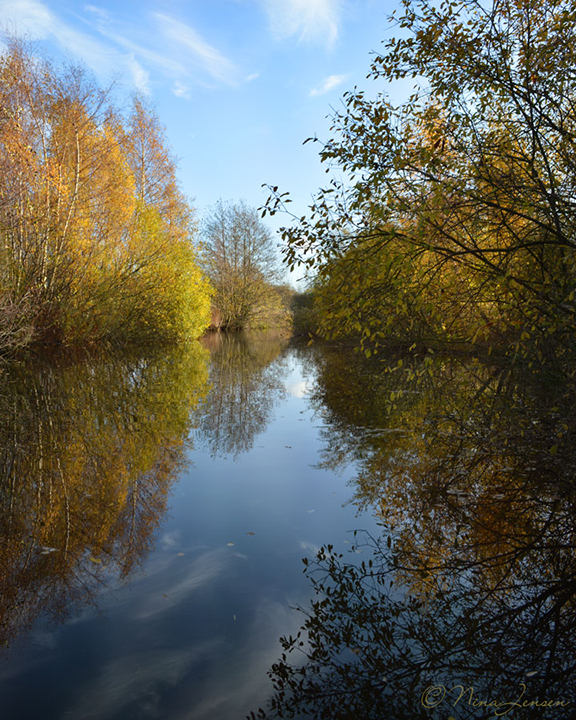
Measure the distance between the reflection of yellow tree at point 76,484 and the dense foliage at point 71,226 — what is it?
3.93m

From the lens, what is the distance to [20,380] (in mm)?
11609

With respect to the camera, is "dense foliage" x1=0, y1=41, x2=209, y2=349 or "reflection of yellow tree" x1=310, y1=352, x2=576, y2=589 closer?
"reflection of yellow tree" x1=310, y1=352, x2=576, y2=589

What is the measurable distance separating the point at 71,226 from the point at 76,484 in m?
14.9

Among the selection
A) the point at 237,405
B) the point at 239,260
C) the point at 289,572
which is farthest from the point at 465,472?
the point at 239,260

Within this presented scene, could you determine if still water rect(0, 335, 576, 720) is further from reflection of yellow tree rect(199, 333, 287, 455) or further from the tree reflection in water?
reflection of yellow tree rect(199, 333, 287, 455)

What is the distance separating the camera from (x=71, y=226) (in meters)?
17.5

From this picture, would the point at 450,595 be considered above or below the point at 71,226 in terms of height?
below

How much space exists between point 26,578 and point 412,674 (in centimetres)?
249

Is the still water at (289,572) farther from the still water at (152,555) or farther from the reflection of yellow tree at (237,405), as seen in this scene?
the reflection of yellow tree at (237,405)

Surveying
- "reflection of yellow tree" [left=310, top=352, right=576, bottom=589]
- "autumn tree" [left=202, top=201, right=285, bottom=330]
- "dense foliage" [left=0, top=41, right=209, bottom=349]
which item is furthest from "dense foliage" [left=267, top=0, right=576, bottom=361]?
"autumn tree" [left=202, top=201, right=285, bottom=330]

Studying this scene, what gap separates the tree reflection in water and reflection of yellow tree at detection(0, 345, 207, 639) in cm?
155

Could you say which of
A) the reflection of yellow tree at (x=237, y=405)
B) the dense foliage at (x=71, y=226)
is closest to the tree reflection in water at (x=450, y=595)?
the reflection of yellow tree at (x=237, y=405)

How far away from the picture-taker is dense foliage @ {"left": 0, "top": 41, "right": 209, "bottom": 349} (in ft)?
44.6

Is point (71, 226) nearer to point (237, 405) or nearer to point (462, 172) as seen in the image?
point (237, 405)
